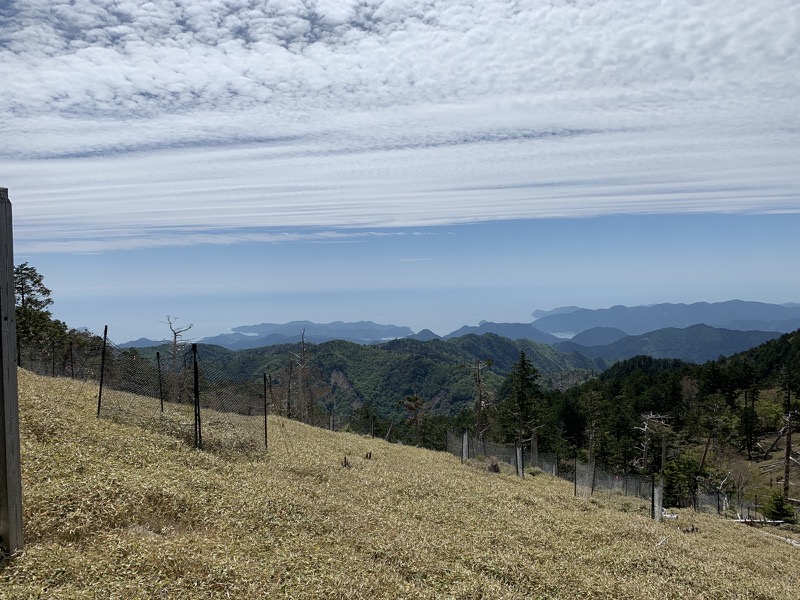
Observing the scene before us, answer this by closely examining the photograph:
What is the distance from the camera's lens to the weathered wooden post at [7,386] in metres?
4.98

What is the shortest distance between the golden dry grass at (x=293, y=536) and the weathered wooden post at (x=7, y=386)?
695 mm

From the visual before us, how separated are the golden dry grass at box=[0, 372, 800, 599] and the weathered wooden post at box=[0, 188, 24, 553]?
70 centimetres

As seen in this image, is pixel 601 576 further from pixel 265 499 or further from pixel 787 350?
pixel 787 350

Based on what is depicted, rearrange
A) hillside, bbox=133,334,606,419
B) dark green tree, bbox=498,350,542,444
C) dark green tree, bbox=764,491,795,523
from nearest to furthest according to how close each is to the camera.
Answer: dark green tree, bbox=764,491,795,523
dark green tree, bbox=498,350,542,444
hillside, bbox=133,334,606,419

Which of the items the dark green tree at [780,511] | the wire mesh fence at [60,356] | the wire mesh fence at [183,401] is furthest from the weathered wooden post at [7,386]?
the dark green tree at [780,511]

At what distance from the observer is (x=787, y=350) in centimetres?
9350

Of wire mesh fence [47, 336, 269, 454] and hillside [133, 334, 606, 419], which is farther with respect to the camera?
hillside [133, 334, 606, 419]

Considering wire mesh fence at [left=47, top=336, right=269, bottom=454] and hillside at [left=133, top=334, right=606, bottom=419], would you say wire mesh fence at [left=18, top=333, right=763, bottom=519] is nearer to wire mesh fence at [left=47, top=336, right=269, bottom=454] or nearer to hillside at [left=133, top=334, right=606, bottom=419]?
wire mesh fence at [left=47, top=336, right=269, bottom=454]

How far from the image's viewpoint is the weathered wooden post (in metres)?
4.98

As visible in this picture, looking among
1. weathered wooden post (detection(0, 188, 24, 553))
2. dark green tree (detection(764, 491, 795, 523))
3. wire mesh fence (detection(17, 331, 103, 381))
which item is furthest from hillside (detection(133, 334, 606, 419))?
weathered wooden post (detection(0, 188, 24, 553))

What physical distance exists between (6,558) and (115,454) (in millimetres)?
4093

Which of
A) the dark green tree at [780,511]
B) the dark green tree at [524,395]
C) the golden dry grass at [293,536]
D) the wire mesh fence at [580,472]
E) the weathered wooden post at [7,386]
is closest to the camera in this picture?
the weathered wooden post at [7,386]

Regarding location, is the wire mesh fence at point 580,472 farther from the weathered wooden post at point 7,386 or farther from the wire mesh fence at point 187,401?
the weathered wooden post at point 7,386

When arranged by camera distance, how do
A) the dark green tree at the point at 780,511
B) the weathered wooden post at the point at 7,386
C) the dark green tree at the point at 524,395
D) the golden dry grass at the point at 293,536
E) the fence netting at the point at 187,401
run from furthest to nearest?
1. the dark green tree at the point at 524,395
2. the dark green tree at the point at 780,511
3. the fence netting at the point at 187,401
4. the golden dry grass at the point at 293,536
5. the weathered wooden post at the point at 7,386
